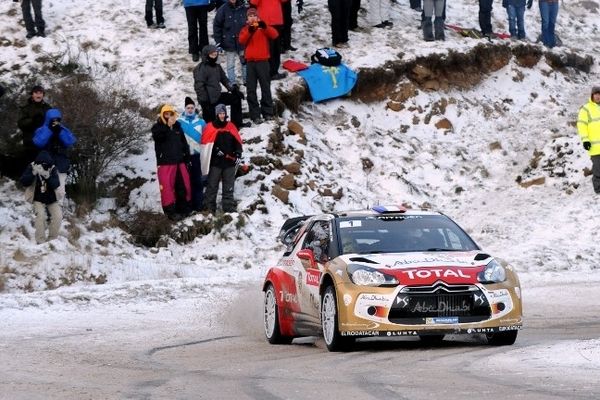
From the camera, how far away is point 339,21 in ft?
90.1

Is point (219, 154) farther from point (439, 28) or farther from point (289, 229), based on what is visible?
point (439, 28)

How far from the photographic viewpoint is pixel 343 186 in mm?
24141

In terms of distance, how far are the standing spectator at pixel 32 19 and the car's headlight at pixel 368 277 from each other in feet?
55.8

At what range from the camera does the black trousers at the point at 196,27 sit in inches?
991

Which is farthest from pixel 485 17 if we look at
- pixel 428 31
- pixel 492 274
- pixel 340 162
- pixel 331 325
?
pixel 331 325

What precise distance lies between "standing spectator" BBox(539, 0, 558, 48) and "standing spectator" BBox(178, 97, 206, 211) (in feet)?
41.6

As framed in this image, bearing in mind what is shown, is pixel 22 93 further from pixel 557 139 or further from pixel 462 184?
pixel 557 139

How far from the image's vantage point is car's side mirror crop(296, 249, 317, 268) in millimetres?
12484

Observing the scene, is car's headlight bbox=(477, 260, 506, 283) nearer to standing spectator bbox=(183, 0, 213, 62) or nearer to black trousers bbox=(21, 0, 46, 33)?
standing spectator bbox=(183, 0, 213, 62)

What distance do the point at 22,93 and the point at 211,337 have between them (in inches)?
406

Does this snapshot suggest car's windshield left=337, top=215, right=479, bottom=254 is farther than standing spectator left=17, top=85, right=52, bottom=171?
No

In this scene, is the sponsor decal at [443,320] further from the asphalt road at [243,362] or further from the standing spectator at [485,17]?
the standing spectator at [485,17]

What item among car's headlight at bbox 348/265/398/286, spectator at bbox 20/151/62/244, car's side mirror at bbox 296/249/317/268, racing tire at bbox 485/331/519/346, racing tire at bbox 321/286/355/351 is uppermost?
spectator at bbox 20/151/62/244

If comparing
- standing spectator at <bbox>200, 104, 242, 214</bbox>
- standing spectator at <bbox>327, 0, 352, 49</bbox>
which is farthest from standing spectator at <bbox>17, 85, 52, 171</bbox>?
standing spectator at <bbox>327, 0, 352, 49</bbox>
